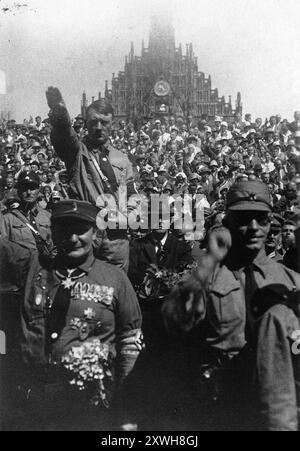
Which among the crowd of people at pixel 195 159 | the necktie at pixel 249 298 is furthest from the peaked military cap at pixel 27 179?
the necktie at pixel 249 298

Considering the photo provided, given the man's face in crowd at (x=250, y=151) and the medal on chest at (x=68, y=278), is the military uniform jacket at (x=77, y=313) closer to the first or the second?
the medal on chest at (x=68, y=278)

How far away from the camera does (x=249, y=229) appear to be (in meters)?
3.49

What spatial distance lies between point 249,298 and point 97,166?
1.83 metres

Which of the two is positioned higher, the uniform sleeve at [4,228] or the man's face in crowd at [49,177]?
the man's face in crowd at [49,177]

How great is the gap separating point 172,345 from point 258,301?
886mm

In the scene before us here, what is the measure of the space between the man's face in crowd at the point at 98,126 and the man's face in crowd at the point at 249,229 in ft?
5.09

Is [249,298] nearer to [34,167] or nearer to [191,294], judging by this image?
[191,294]

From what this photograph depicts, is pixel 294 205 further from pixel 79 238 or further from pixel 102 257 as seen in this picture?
A: pixel 79 238

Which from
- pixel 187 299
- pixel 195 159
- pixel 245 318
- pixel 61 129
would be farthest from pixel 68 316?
pixel 195 159

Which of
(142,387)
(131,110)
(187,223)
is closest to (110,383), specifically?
(142,387)

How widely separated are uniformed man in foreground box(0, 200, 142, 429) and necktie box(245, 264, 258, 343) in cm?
70

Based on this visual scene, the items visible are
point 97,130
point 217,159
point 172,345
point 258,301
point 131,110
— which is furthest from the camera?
point 131,110

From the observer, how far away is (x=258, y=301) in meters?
3.28

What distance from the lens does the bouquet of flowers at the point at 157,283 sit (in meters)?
6.21
